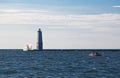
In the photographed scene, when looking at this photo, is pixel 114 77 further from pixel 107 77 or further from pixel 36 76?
pixel 36 76

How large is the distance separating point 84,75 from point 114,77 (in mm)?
6018

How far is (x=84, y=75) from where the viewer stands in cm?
8425

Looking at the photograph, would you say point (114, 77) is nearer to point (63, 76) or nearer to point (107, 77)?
point (107, 77)

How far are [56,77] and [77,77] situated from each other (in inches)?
128

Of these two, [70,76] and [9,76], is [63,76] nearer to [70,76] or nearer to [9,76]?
[70,76]

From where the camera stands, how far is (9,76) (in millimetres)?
81562

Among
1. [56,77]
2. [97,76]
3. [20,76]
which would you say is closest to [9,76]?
[20,76]

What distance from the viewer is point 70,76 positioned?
8200cm

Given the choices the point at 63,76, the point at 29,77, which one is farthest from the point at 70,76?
the point at 29,77

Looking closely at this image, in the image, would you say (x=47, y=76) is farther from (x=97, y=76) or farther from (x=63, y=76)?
(x=97, y=76)

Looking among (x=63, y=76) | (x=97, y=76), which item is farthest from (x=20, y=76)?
(x=97, y=76)

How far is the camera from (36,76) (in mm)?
82250

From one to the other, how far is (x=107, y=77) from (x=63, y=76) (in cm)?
693

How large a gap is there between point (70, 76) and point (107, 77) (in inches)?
234
